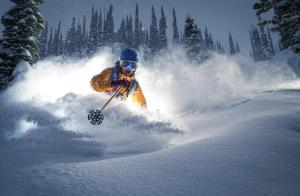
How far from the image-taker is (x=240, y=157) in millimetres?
2514

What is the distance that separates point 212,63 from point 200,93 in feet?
14.4

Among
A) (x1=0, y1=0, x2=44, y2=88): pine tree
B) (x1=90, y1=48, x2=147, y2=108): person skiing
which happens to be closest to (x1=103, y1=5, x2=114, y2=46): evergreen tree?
(x1=0, y1=0, x2=44, y2=88): pine tree

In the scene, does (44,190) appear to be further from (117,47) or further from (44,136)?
(117,47)

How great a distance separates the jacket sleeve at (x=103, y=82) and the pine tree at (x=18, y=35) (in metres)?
7.54

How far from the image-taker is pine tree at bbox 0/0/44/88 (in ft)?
39.3

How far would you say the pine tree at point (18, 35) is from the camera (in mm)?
11969

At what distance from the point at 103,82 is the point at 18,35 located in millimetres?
9202

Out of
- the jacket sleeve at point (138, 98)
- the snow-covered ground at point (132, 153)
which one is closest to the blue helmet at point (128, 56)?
the jacket sleeve at point (138, 98)

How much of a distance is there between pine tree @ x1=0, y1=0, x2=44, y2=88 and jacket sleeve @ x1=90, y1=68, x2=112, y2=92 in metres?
7.54

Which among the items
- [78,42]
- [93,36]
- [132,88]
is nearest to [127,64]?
[132,88]

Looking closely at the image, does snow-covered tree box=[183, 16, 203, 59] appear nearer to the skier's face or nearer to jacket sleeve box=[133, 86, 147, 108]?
jacket sleeve box=[133, 86, 147, 108]

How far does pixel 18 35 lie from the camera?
12883mm

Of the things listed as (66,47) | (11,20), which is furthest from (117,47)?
(11,20)

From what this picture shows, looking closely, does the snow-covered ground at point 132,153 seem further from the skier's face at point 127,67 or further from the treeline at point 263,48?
the treeline at point 263,48
